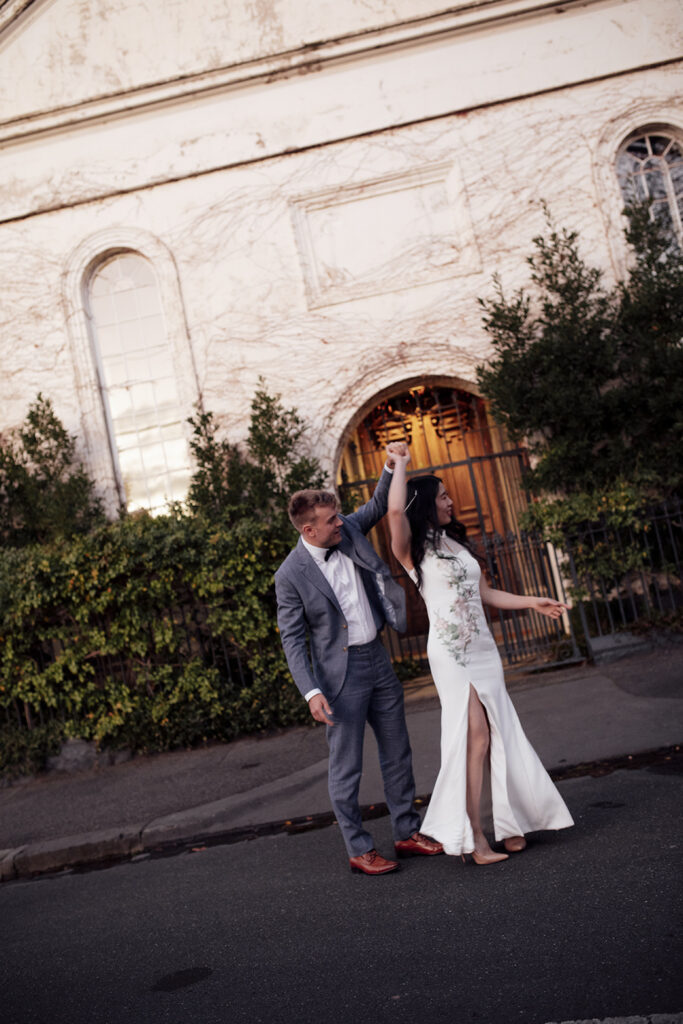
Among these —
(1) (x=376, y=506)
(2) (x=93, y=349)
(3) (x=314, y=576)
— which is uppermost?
(2) (x=93, y=349)

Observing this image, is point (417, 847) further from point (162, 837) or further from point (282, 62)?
point (282, 62)

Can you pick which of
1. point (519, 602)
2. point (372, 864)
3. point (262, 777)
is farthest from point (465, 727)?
point (262, 777)

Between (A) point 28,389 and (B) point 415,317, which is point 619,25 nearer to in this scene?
(B) point 415,317

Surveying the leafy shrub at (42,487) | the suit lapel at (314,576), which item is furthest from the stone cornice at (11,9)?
the suit lapel at (314,576)

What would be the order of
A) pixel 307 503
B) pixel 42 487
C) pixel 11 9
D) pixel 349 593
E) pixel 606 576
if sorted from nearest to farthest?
pixel 307 503 → pixel 349 593 → pixel 606 576 → pixel 42 487 → pixel 11 9

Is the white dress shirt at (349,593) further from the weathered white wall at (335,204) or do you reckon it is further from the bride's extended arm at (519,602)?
the weathered white wall at (335,204)

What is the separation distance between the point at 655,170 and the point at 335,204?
3.98 meters

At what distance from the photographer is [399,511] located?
14.0 ft

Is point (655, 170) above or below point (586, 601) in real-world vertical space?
above

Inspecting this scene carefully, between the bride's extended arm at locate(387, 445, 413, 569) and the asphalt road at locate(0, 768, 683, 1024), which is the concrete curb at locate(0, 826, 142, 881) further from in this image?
the bride's extended arm at locate(387, 445, 413, 569)

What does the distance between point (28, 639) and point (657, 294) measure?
739 centimetres

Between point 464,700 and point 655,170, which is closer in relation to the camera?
point 464,700

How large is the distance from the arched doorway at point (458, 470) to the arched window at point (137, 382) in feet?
7.70

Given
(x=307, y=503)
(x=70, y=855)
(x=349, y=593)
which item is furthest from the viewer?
(x=70, y=855)
